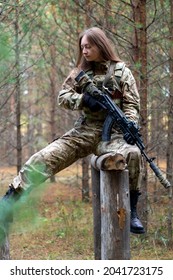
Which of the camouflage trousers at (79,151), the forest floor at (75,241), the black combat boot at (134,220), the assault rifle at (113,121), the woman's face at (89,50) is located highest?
the woman's face at (89,50)

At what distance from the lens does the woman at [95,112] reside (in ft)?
11.4

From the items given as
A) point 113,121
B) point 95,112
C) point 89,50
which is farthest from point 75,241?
point 89,50

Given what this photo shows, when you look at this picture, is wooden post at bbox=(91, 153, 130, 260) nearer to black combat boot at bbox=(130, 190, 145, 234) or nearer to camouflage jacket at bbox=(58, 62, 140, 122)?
black combat boot at bbox=(130, 190, 145, 234)

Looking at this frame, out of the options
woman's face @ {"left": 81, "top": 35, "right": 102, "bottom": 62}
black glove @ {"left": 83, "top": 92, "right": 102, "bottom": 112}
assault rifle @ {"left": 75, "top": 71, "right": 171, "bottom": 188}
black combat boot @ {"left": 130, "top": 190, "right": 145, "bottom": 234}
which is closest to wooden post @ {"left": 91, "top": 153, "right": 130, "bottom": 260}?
black combat boot @ {"left": 130, "top": 190, "right": 145, "bottom": 234}

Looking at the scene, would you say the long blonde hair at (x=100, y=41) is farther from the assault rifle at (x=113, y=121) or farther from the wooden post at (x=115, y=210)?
the wooden post at (x=115, y=210)

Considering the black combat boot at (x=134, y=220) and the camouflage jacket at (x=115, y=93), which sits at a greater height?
the camouflage jacket at (x=115, y=93)

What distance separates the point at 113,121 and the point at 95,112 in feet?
0.85

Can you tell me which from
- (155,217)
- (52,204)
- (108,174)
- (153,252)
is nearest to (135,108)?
(108,174)

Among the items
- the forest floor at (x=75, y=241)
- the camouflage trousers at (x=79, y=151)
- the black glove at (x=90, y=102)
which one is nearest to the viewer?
the camouflage trousers at (x=79, y=151)

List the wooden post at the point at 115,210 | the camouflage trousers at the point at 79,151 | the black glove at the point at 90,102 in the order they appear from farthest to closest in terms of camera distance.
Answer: the black glove at the point at 90,102 < the camouflage trousers at the point at 79,151 < the wooden post at the point at 115,210

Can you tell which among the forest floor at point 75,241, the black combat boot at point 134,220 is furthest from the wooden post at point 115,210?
the forest floor at point 75,241

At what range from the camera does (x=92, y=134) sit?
372 centimetres

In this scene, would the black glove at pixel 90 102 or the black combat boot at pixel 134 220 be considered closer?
the black combat boot at pixel 134 220

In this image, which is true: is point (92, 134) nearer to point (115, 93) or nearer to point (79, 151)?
point (79, 151)
